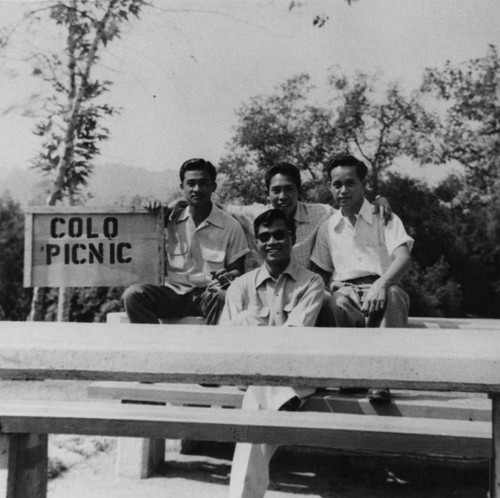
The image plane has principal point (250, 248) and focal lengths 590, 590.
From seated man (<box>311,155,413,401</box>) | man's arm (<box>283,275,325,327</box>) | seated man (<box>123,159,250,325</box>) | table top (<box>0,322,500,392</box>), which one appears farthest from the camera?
seated man (<box>123,159,250,325</box>)

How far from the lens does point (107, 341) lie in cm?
122

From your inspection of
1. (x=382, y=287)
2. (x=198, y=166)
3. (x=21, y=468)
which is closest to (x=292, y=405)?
(x=382, y=287)

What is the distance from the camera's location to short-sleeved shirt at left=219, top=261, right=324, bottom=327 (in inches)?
103

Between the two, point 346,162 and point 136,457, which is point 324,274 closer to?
point 346,162

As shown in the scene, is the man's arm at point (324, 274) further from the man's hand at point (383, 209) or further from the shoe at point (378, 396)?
the shoe at point (378, 396)

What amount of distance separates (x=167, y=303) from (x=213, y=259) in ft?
1.27

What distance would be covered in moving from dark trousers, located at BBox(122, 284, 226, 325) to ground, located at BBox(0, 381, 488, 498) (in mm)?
920

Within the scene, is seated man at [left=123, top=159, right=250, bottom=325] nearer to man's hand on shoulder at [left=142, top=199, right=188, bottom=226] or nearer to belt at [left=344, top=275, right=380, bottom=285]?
man's hand on shoulder at [left=142, top=199, right=188, bottom=226]

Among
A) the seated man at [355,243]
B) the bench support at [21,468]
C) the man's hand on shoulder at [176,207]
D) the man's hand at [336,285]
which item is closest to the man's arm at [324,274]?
the seated man at [355,243]

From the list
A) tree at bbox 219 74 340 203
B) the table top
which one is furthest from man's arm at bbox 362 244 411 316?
tree at bbox 219 74 340 203

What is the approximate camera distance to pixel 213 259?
3.45 m

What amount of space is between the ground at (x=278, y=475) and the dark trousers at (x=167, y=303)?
36.2 inches

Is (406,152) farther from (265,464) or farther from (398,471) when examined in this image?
(265,464)

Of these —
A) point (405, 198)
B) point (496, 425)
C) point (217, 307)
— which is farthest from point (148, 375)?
point (405, 198)
